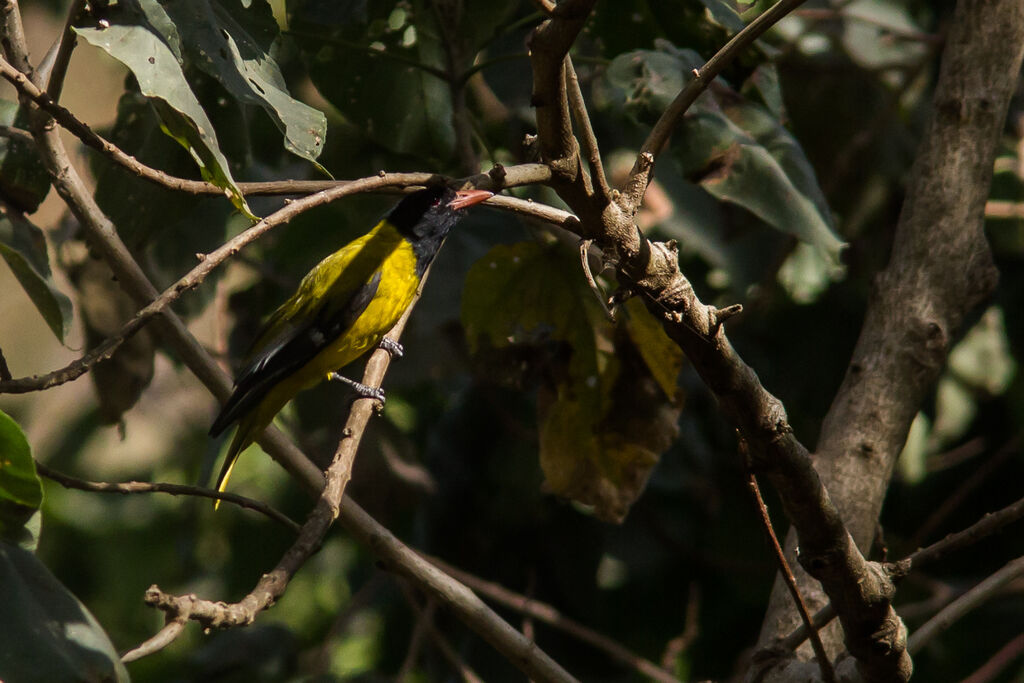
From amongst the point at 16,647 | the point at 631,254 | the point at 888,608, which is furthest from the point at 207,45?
the point at 888,608

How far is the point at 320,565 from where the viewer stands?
4.27m

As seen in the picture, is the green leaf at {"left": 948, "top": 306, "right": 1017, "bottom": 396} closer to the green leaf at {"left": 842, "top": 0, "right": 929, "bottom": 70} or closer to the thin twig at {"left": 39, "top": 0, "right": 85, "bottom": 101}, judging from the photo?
the green leaf at {"left": 842, "top": 0, "right": 929, "bottom": 70}

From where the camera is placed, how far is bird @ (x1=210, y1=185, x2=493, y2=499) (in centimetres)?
266

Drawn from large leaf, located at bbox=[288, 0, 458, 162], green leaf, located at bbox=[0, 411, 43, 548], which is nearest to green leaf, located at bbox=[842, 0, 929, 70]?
large leaf, located at bbox=[288, 0, 458, 162]

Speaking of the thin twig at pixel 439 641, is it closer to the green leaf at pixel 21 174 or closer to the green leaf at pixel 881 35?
the green leaf at pixel 21 174

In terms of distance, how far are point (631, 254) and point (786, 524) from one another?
2.22 m

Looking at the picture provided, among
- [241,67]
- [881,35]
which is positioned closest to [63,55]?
[241,67]

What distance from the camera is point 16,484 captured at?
1.62 metres

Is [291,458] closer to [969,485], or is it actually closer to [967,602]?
[967,602]

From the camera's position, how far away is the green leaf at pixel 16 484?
1533 mm

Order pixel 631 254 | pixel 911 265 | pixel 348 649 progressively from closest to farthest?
1. pixel 631 254
2. pixel 911 265
3. pixel 348 649

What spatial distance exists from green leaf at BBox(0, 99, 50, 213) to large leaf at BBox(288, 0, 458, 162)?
772mm

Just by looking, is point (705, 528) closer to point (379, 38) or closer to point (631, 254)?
point (379, 38)

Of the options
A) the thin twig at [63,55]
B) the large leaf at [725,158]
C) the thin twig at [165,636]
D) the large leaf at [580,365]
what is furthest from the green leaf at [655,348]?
the thin twig at [165,636]
